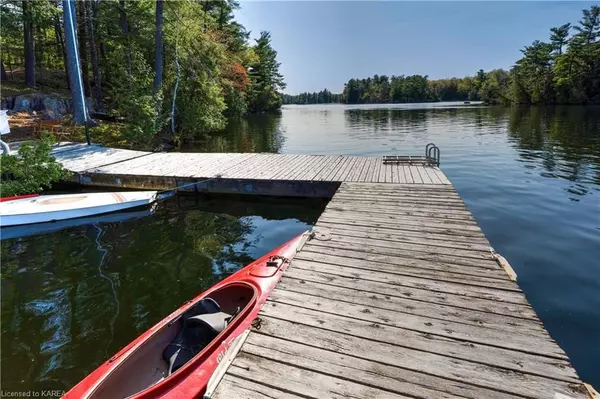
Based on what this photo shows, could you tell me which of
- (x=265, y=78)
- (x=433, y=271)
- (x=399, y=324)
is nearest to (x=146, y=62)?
(x=433, y=271)

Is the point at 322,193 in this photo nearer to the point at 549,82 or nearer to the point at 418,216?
the point at 418,216

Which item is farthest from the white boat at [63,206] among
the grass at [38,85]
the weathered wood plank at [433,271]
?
the grass at [38,85]

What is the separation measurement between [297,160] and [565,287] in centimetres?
802

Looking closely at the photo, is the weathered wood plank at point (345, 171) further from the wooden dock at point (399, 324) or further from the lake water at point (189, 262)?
the wooden dock at point (399, 324)

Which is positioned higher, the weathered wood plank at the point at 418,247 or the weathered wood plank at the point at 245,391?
the weathered wood plank at the point at 418,247

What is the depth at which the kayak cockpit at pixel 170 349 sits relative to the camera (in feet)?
9.30

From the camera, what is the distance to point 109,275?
19.0ft

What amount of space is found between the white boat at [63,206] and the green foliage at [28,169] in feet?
3.45

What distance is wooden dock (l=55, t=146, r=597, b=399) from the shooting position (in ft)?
7.55

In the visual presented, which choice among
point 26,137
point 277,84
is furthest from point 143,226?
point 277,84

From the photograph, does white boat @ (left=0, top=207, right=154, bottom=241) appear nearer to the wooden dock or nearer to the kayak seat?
the wooden dock

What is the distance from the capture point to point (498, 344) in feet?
8.66

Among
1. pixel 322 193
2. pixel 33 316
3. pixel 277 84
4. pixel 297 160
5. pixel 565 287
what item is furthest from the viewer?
pixel 277 84

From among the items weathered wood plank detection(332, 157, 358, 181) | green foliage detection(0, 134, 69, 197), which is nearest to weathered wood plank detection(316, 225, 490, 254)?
weathered wood plank detection(332, 157, 358, 181)
